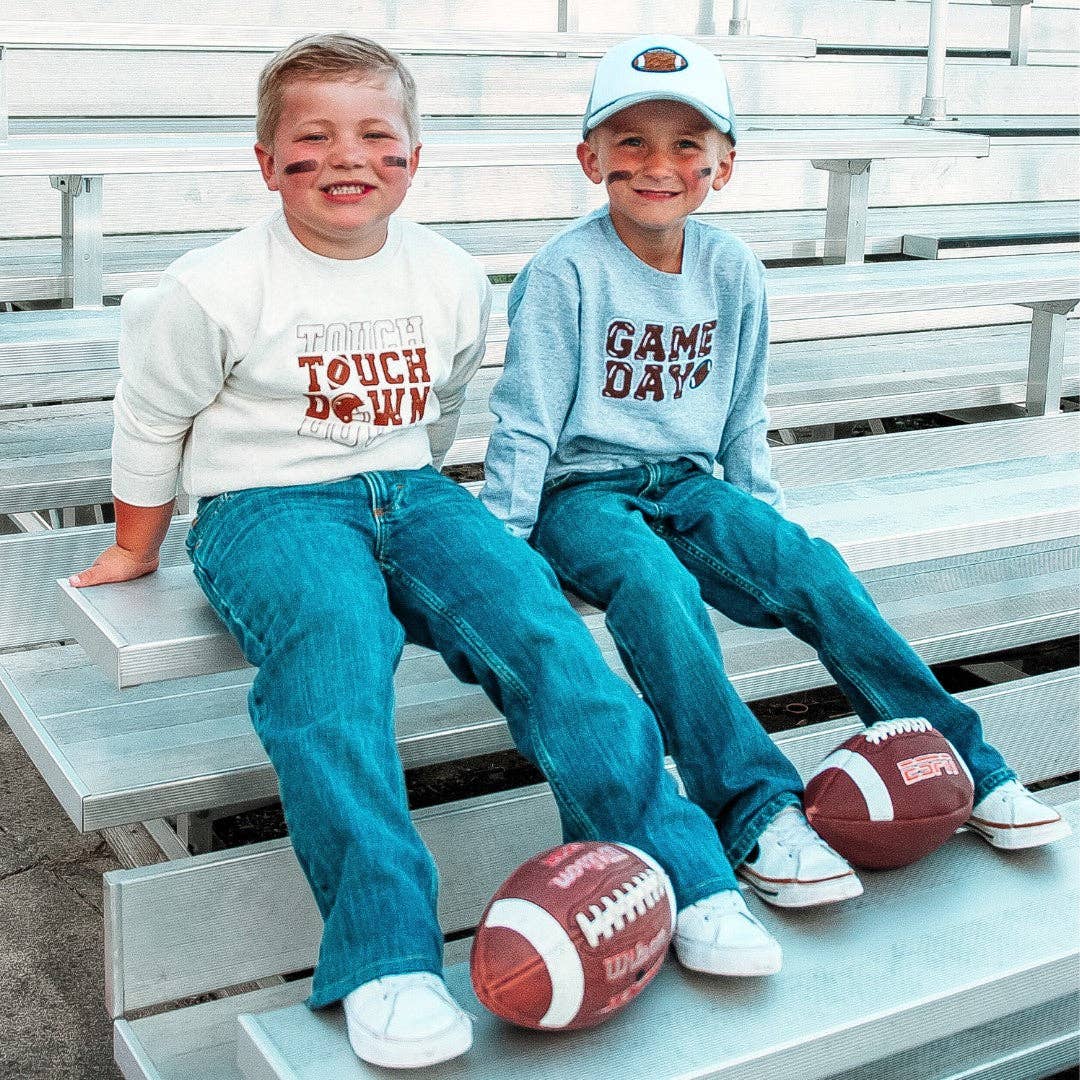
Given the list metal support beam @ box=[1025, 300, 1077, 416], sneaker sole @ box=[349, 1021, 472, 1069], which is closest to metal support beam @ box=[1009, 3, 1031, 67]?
metal support beam @ box=[1025, 300, 1077, 416]

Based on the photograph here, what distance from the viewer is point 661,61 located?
69.6 inches

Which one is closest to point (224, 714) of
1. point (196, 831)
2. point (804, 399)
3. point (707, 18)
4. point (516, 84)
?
point (196, 831)

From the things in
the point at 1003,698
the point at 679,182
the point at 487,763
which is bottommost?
the point at 487,763

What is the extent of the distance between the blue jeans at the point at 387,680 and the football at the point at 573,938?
61 millimetres

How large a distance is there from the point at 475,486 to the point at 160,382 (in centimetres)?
83

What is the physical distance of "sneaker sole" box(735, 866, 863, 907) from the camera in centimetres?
148

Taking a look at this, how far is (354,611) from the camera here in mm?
1471

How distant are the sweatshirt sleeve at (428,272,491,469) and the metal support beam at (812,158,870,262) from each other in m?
1.79

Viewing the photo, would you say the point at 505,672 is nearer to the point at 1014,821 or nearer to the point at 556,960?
the point at 556,960

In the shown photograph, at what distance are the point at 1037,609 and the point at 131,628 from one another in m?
1.57

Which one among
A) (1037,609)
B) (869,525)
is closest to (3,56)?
(869,525)

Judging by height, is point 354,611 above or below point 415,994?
above

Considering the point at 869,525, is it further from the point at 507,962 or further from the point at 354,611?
the point at 507,962

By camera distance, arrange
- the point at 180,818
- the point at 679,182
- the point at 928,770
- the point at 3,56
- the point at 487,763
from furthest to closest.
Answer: the point at 3,56, the point at 487,763, the point at 180,818, the point at 679,182, the point at 928,770
